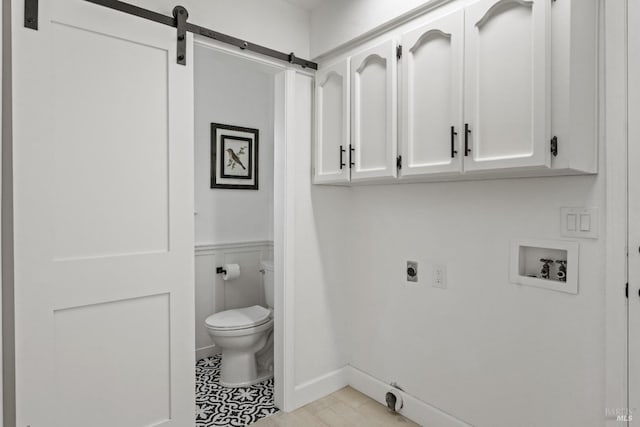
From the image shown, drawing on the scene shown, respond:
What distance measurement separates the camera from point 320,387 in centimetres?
237

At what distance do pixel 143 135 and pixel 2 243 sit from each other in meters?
0.69

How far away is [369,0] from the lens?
199cm

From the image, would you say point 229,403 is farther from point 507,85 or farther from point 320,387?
point 507,85

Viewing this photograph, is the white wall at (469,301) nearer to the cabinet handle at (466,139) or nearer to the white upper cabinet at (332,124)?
the white upper cabinet at (332,124)

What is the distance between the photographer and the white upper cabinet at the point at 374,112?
1846 millimetres

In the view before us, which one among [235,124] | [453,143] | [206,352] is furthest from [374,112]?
[206,352]

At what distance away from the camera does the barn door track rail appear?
4.63ft

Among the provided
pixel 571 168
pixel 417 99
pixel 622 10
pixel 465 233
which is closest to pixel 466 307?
pixel 465 233

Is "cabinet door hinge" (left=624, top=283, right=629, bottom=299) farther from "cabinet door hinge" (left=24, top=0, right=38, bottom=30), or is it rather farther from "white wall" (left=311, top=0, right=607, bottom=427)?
"cabinet door hinge" (left=24, top=0, right=38, bottom=30)

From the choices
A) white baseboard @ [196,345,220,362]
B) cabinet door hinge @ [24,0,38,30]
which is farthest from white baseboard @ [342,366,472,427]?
cabinet door hinge @ [24,0,38,30]

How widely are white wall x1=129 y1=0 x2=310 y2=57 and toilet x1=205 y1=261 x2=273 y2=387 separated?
6.01ft

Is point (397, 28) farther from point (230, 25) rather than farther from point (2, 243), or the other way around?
point (2, 243)

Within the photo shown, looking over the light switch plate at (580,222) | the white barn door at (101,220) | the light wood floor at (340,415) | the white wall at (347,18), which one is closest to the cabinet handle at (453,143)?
the light switch plate at (580,222)

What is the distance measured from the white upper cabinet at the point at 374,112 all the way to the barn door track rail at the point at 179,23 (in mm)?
535
